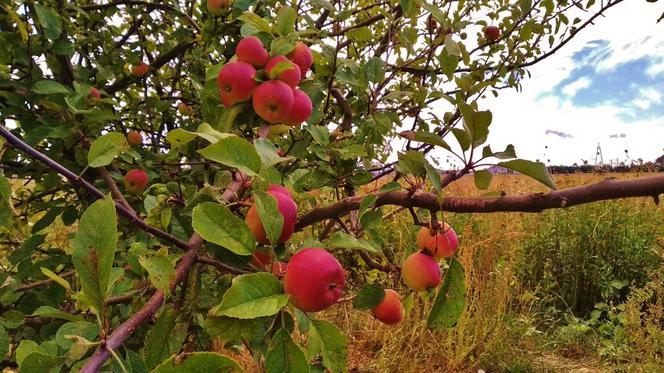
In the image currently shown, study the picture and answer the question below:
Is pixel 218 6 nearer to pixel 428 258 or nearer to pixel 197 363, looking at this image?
pixel 428 258

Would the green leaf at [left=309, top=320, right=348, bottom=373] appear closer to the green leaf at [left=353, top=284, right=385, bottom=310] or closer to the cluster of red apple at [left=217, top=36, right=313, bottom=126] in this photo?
the green leaf at [left=353, top=284, right=385, bottom=310]

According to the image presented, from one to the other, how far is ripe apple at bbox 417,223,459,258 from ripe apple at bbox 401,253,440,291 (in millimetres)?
14

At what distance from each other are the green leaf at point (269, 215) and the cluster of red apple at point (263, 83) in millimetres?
207

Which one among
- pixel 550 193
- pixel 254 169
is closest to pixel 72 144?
pixel 254 169

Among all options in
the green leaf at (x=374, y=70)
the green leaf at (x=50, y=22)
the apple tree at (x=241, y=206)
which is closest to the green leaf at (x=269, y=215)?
the apple tree at (x=241, y=206)

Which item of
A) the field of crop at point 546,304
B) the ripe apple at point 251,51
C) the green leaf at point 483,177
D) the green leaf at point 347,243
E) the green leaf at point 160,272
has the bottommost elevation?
the field of crop at point 546,304

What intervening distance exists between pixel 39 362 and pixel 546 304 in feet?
12.4

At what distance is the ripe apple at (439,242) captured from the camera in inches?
27.0

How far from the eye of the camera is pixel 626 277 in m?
3.63

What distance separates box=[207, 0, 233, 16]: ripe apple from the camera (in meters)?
1.13

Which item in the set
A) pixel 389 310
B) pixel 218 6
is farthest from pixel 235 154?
pixel 218 6

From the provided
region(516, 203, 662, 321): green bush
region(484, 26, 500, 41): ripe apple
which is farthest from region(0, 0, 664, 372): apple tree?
→ region(516, 203, 662, 321): green bush

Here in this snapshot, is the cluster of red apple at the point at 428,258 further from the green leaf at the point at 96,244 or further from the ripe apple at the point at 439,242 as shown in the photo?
the green leaf at the point at 96,244

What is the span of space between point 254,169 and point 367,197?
0.15 metres
